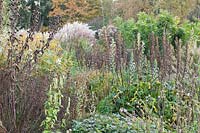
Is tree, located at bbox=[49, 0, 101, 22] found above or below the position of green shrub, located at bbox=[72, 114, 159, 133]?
above

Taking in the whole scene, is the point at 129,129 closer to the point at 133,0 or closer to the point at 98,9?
the point at 133,0

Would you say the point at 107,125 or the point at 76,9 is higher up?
the point at 76,9

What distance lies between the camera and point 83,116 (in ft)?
18.3

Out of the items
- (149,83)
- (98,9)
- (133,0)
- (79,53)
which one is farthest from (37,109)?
(98,9)

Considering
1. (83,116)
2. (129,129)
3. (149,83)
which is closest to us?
(129,129)

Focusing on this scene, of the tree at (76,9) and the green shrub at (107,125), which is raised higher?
the tree at (76,9)

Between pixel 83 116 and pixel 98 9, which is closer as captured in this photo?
pixel 83 116

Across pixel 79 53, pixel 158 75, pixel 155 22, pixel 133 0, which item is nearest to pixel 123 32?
pixel 155 22

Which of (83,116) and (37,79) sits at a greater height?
(37,79)

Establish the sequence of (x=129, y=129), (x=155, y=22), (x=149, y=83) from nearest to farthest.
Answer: (x=129, y=129) → (x=149, y=83) → (x=155, y=22)

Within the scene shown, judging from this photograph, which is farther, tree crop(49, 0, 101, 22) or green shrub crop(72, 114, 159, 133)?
tree crop(49, 0, 101, 22)

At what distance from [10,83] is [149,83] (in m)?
2.37

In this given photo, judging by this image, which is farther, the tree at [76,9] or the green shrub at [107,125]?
the tree at [76,9]

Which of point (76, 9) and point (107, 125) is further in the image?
point (76, 9)
